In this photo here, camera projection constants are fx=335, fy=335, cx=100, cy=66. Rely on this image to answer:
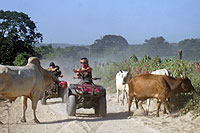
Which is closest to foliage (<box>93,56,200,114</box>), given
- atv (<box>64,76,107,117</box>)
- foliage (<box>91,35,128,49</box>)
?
atv (<box>64,76,107,117</box>)

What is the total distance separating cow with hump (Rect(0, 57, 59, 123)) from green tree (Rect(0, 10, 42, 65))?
40.7ft

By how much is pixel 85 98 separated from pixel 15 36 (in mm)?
17766

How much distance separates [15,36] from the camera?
27.2 m

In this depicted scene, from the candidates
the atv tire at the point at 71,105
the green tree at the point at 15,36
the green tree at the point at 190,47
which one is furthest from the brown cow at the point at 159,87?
the green tree at the point at 190,47

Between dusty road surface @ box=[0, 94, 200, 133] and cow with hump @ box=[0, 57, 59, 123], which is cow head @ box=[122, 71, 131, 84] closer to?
dusty road surface @ box=[0, 94, 200, 133]

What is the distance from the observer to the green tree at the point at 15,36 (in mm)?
23531

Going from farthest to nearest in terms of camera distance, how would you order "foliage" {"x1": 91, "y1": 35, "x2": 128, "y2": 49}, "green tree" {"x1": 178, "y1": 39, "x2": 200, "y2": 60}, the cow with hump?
"foliage" {"x1": 91, "y1": 35, "x2": 128, "y2": 49} < "green tree" {"x1": 178, "y1": 39, "x2": 200, "y2": 60} < the cow with hump

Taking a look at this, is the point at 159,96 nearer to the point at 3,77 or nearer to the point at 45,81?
the point at 45,81

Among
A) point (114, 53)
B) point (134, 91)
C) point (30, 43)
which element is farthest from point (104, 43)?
point (134, 91)

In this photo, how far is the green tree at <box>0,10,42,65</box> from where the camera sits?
23531 mm

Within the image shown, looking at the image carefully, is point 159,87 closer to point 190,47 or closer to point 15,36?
point 15,36

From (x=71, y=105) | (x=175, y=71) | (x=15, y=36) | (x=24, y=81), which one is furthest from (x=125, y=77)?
(x=15, y=36)

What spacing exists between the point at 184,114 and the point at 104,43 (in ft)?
146

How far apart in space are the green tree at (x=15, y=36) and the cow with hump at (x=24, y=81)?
12.4 meters
